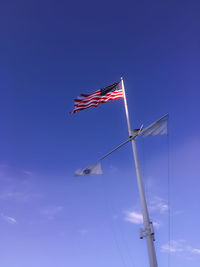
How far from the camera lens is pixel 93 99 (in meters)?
19.4

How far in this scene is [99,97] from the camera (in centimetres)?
1925

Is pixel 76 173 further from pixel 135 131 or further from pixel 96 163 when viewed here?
pixel 135 131

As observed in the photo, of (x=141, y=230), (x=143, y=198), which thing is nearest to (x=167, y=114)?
(x=143, y=198)

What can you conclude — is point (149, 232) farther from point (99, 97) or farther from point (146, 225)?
point (99, 97)

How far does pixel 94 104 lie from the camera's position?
19.2m

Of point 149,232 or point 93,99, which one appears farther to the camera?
point 93,99

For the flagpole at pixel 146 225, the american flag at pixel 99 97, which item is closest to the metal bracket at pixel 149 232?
the flagpole at pixel 146 225

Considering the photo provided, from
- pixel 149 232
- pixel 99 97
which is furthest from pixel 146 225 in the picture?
pixel 99 97

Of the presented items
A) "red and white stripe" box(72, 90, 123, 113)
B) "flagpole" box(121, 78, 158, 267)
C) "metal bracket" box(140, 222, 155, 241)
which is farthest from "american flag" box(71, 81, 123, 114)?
"metal bracket" box(140, 222, 155, 241)

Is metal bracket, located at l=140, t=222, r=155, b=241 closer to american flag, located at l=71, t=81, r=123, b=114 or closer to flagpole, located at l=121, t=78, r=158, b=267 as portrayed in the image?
flagpole, located at l=121, t=78, r=158, b=267

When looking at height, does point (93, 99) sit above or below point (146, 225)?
above

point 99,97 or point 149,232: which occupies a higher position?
point 99,97

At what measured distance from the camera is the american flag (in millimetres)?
18906

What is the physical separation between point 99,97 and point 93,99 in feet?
1.72
